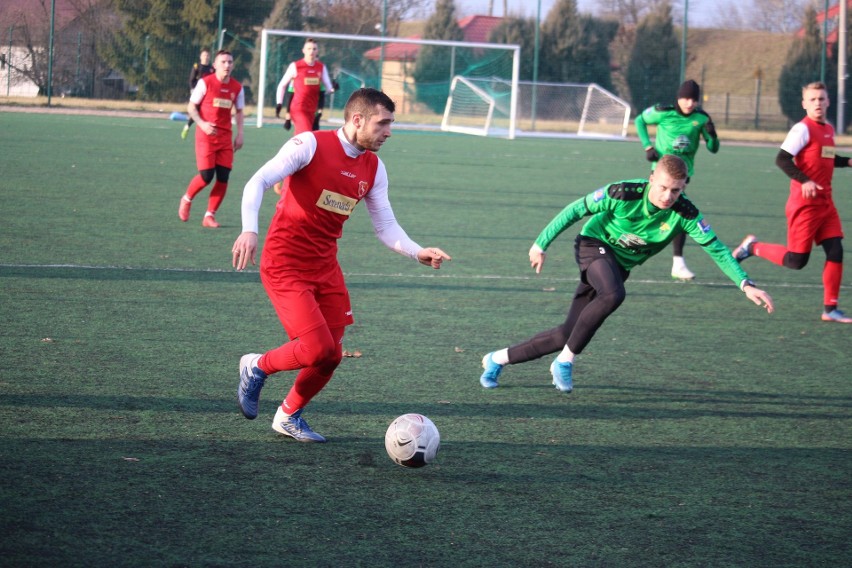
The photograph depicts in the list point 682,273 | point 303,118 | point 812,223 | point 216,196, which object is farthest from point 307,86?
point 812,223

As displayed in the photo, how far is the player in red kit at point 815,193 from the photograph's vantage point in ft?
27.3

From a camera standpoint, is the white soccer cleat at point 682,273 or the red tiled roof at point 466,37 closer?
the white soccer cleat at point 682,273

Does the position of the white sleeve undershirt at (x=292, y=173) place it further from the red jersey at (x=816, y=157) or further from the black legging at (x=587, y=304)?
the red jersey at (x=816, y=157)

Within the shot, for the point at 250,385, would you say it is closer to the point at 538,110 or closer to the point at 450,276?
the point at 450,276

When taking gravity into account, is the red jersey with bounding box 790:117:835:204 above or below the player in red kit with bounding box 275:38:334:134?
below

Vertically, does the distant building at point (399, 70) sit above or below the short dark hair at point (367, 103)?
above

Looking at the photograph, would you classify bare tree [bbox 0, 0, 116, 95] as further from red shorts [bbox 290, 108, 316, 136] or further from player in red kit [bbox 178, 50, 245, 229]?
player in red kit [bbox 178, 50, 245, 229]

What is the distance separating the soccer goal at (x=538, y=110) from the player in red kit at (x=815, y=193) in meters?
25.9

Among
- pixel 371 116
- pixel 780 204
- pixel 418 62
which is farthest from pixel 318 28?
pixel 371 116

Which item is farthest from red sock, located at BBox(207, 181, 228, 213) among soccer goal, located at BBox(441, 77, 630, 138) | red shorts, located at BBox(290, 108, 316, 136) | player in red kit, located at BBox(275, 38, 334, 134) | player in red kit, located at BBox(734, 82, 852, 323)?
soccer goal, located at BBox(441, 77, 630, 138)

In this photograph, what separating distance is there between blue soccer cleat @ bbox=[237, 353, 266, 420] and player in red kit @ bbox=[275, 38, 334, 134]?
11.4 m

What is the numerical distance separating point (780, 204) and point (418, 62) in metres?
21.1

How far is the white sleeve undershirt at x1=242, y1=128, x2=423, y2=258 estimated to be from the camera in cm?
445

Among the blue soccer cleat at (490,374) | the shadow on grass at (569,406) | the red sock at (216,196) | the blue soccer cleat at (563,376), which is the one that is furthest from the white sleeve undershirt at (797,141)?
the red sock at (216,196)
